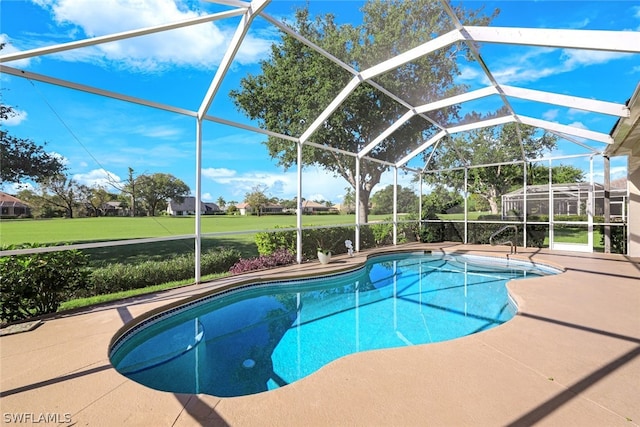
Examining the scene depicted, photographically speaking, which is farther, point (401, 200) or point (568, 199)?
point (401, 200)

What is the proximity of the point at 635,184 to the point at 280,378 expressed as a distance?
1160cm

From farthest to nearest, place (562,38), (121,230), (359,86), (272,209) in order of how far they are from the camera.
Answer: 1. (272,209)
2. (359,86)
3. (121,230)
4. (562,38)

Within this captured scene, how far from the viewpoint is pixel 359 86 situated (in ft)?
33.8

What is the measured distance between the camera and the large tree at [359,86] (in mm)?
6934

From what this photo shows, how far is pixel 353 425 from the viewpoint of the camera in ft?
6.25

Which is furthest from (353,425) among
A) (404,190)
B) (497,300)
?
(404,190)

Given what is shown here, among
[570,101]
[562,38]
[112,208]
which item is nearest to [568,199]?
[570,101]

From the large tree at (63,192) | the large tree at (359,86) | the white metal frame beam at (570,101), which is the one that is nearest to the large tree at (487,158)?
the large tree at (359,86)

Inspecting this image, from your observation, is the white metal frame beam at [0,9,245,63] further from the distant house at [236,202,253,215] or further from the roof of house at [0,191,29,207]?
the distant house at [236,202,253,215]

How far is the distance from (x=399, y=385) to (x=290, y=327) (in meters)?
2.66

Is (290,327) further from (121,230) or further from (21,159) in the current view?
(121,230)

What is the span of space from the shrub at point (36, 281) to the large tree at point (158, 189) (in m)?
4.33

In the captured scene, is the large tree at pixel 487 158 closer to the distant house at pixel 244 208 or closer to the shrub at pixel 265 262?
the shrub at pixel 265 262

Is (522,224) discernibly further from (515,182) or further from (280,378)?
(280,378)
